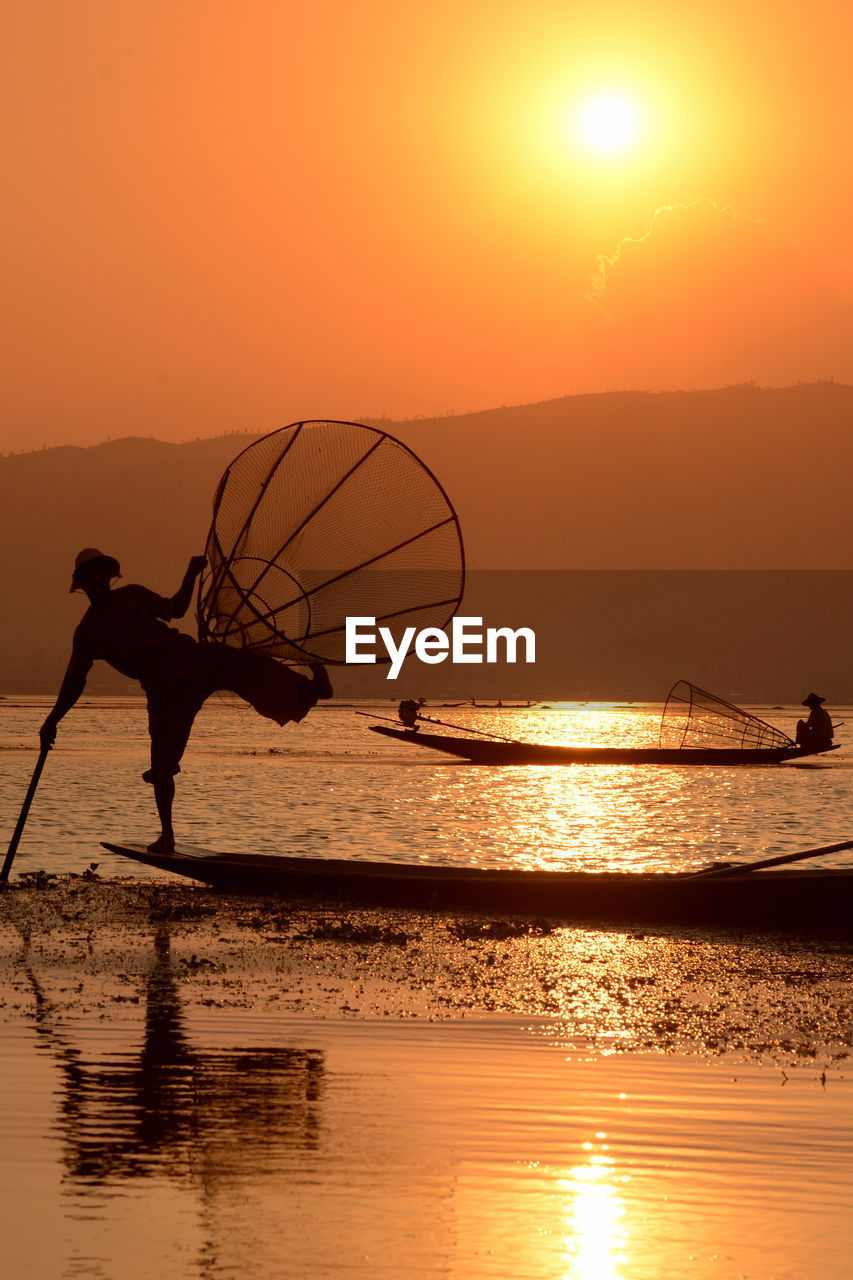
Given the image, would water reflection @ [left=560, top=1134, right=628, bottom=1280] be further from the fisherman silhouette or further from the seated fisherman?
the seated fisherman

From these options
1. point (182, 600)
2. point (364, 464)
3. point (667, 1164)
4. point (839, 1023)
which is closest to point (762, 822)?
point (364, 464)

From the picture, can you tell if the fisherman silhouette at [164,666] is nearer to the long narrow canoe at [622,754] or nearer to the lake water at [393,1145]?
the lake water at [393,1145]

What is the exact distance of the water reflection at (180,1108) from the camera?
21.7 ft

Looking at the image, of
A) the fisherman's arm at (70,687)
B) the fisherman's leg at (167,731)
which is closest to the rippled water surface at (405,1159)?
the fisherman's arm at (70,687)

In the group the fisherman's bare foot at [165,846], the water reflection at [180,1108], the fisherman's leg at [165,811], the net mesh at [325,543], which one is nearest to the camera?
the water reflection at [180,1108]

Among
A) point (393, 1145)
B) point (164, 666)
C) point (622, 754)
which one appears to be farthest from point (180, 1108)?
point (622, 754)

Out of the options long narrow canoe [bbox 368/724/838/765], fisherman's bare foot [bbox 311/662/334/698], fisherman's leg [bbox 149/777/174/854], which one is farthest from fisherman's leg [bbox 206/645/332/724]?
long narrow canoe [bbox 368/724/838/765]

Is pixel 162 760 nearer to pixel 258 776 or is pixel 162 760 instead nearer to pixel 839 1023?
pixel 839 1023

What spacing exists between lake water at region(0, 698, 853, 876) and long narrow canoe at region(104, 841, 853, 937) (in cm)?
346

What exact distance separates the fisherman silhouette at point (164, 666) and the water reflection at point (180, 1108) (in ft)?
17.3

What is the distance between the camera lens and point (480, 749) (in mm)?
51375

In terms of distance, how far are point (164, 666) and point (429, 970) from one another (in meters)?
4.16

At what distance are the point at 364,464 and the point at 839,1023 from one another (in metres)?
8.33

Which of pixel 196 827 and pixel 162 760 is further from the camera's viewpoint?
pixel 196 827
